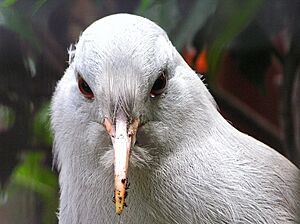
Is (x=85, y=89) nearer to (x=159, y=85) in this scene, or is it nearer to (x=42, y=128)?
Result: (x=159, y=85)

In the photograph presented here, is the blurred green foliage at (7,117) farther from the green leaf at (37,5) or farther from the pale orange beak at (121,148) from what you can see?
the pale orange beak at (121,148)

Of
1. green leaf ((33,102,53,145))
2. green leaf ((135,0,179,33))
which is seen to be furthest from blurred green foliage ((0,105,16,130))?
green leaf ((135,0,179,33))

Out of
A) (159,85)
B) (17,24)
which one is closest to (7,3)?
(17,24)

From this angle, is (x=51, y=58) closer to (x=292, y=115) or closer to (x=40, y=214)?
(x=40, y=214)

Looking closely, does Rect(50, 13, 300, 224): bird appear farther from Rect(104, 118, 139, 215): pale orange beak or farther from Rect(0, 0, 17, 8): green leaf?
Rect(0, 0, 17, 8): green leaf

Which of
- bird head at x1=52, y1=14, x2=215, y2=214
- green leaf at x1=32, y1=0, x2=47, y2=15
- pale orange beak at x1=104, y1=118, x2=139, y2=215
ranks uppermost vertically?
green leaf at x1=32, y1=0, x2=47, y2=15

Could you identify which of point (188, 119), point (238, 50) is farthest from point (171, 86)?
point (238, 50)

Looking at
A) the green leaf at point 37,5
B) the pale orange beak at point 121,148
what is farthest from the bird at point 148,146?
the green leaf at point 37,5
